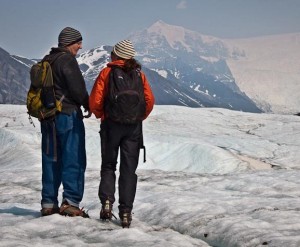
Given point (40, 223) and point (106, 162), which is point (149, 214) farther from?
point (40, 223)

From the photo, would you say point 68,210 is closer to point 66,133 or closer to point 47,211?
point 47,211

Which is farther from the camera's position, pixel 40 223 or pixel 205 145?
pixel 205 145

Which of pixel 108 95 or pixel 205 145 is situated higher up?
pixel 108 95

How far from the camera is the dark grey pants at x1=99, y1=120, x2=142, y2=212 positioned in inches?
276

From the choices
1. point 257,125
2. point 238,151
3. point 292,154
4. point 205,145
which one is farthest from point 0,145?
point 257,125

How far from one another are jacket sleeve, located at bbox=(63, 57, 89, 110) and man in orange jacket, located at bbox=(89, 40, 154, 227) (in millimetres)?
293

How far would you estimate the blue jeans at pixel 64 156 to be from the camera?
7254 mm

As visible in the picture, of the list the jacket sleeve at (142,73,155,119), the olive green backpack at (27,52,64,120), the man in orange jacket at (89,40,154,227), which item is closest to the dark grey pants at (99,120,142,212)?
the man in orange jacket at (89,40,154,227)

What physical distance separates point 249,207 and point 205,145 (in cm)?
1067

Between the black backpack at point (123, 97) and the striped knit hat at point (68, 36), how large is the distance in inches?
36.2

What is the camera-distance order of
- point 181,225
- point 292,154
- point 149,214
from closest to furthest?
point 181,225 < point 149,214 < point 292,154

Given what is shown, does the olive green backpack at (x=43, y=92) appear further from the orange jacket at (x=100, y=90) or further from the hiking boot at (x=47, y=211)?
the hiking boot at (x=47, y=211)

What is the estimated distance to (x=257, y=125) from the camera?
26.3 metres

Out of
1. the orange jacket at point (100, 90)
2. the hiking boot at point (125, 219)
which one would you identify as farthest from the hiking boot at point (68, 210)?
the orange jacket at point (100, 90)
